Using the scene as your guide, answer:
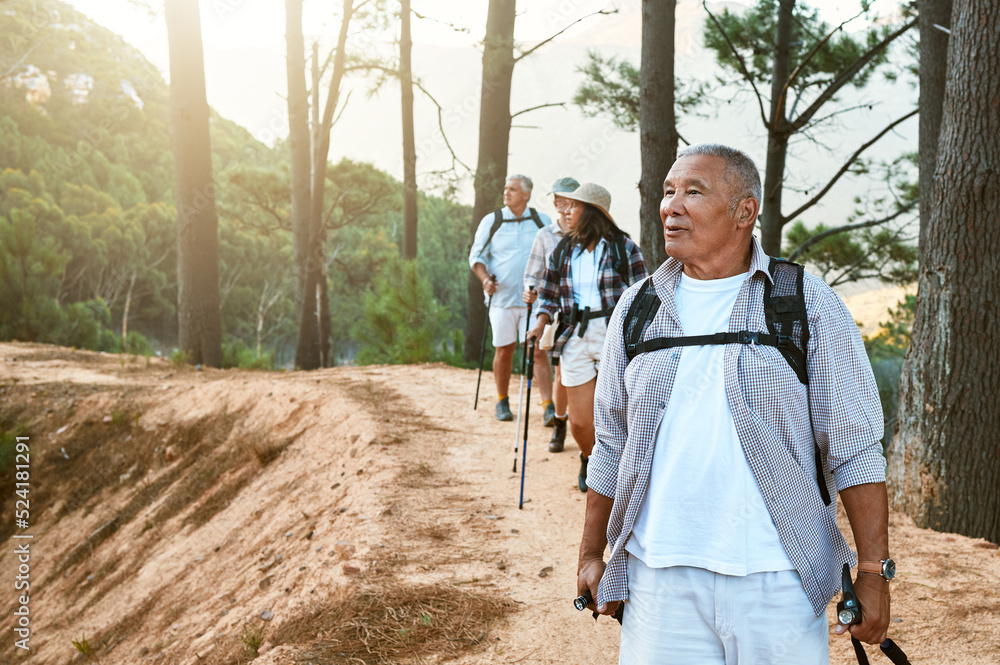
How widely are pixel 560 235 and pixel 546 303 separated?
793 millimetres

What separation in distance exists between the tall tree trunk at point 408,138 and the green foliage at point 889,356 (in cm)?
810

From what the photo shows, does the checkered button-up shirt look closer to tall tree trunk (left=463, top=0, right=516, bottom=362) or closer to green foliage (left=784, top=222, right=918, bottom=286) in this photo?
tall tree trunk (left=463, top=0, right=516, bottom=362)

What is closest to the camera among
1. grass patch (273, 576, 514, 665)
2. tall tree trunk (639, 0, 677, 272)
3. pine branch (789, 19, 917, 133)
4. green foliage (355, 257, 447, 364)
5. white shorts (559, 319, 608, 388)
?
grass patch (273, 576, 514, 665)

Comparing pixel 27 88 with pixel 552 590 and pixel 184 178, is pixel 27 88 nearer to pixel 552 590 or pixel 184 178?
pixel 184 178

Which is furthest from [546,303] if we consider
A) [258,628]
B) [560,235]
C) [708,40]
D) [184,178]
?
[708,40]

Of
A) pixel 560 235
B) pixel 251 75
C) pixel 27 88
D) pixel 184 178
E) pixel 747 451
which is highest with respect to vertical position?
pixel 251 75

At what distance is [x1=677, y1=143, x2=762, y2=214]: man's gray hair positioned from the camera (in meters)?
1.73

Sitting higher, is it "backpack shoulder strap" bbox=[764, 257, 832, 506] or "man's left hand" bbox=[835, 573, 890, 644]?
"backpack shoulder strap" bbox=[764, 257, 832, 506]

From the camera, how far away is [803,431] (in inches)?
64.0

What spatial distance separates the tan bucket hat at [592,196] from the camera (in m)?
4.46

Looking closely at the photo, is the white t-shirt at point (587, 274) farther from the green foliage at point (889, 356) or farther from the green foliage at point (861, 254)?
the green foliage at point (861, 254)

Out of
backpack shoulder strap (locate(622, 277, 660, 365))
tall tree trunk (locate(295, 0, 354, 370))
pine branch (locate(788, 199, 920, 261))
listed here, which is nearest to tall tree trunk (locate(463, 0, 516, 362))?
tall tree trunk (locate(295, 0, 354, 370))

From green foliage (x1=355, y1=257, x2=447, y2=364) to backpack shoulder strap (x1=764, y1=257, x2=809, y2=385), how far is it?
9.79 meters

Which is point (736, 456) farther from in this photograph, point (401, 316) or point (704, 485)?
point (401, 316)
